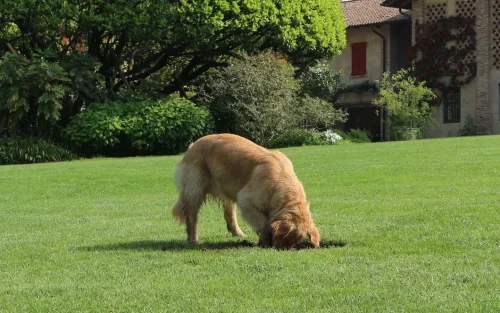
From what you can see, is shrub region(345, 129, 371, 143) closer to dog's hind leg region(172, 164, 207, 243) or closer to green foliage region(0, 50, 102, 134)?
green foliage region(0, 50, 102, 134)

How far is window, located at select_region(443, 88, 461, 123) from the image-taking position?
34.9 meters

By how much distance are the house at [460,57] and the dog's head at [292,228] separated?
2698 cm

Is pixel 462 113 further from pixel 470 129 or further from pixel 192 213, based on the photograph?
pixel 192 213

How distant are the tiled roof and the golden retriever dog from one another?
31234 millimetres

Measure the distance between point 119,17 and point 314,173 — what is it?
12.5m

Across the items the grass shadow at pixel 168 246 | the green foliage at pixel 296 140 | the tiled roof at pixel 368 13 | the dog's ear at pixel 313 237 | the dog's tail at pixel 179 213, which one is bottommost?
the grass shadow at pixel 168 246

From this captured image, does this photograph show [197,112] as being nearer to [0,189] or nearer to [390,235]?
[0,189]

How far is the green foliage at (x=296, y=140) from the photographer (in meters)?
28.0

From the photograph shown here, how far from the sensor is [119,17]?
2623 centimetres

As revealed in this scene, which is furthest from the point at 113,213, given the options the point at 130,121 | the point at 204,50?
the point at 204,50

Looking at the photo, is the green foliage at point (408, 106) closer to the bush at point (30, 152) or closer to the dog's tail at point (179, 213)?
the bush at point (30, 152)

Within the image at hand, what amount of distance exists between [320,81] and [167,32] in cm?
935

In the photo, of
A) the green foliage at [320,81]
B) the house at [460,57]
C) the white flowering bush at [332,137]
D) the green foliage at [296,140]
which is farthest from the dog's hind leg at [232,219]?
the house at [460,57]

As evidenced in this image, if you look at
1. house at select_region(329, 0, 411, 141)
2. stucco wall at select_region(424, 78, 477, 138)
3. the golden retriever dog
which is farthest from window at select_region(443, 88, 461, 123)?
the golden retriever dog
